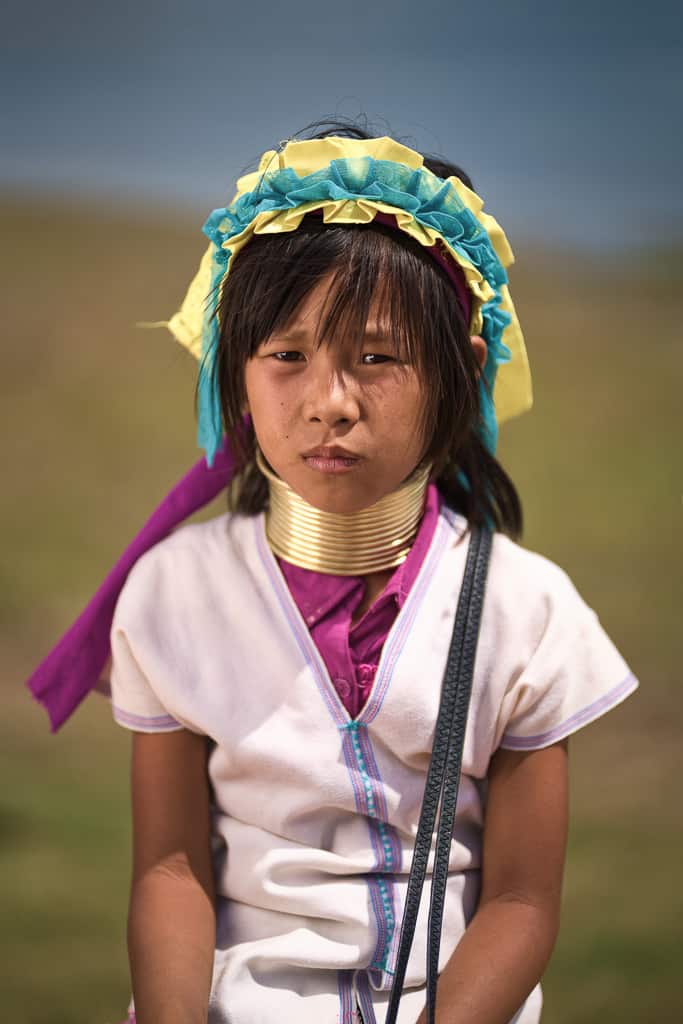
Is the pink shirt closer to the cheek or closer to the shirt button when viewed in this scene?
the shirt button

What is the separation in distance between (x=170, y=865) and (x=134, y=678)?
223mm

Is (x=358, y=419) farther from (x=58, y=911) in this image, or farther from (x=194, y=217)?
(x=194, y=217)

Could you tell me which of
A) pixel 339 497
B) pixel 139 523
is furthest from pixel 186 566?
pixel 139 523

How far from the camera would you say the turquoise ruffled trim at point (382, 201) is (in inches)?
51.0

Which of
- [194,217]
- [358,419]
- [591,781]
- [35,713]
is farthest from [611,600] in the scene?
[194,217]

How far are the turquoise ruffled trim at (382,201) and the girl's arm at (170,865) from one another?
1.69 feet

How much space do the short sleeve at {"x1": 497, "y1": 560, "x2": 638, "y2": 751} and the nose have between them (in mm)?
361

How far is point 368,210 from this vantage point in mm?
1290

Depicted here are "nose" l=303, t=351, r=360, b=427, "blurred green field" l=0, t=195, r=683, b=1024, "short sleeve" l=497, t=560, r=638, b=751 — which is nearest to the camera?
"nose" l=303, t=351, r=360, b=427

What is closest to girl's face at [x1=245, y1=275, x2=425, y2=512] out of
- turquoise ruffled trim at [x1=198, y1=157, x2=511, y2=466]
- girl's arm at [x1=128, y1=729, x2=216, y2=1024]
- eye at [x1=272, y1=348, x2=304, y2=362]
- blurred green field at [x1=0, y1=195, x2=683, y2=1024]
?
eye at [x1=272, y1=348, x2=304, y2=362]

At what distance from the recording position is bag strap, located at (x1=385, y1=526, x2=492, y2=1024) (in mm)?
1294

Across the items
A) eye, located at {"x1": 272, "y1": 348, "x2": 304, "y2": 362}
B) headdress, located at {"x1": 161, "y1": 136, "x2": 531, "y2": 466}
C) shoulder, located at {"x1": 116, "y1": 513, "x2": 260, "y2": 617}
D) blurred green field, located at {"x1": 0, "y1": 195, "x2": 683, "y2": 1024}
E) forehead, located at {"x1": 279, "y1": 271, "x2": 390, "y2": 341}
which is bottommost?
blurred green field, located at {"x1": 0, "y1": 195, "x2": 683, "y2": 1024}

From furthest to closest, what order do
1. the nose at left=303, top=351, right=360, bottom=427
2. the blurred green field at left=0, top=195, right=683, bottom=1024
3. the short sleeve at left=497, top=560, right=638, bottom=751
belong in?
the blurred green field at left=0, top=195, right=683, bottom=1024 → the short sleeve at left=497, top=560, right=638, bottom=751 → the nose at left=303, top=351, right=360, bottom=427

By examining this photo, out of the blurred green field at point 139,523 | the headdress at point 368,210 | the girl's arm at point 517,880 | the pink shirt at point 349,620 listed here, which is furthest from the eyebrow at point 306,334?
the blurred green field at point 139,523
